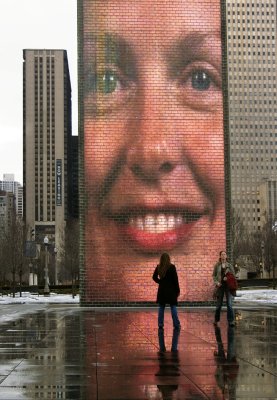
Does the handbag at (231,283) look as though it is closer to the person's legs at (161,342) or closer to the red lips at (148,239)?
the person's legs at (161,342)

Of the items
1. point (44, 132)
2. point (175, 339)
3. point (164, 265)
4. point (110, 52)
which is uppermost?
point (44, 132)

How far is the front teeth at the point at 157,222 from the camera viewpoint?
28.5 m

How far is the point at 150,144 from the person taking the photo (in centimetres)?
2884

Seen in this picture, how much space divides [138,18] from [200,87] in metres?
4.17

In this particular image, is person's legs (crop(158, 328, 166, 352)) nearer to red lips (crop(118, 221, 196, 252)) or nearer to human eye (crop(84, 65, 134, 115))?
red lips (crop(118, 221, 196, 252))

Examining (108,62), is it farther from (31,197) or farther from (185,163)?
(31,197)

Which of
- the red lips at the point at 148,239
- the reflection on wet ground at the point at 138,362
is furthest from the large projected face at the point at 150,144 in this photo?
the reflection on wet ground at the point at 138,362

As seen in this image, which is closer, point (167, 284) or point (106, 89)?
point (167, 284)

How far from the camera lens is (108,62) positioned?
96.0 ft

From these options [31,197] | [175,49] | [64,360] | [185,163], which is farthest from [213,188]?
[31,197]

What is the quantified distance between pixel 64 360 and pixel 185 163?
19.4 meters

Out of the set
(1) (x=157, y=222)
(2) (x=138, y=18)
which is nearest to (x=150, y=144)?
(1) (x=157, y=222)

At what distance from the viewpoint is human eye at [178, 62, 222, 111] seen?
29.4 m

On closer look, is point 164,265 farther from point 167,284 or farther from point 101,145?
point 101,145
